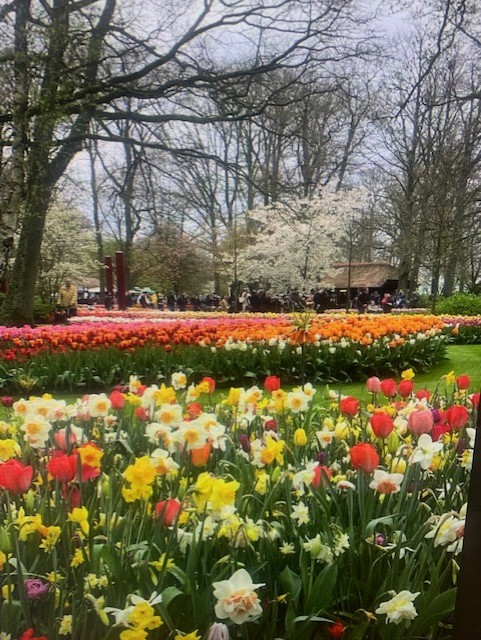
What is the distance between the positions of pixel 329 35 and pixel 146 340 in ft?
6.78

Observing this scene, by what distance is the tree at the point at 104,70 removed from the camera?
190 cm

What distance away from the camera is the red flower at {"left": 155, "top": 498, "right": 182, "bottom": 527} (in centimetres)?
80

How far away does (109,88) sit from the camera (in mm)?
2078

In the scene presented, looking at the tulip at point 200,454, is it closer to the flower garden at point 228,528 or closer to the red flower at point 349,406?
the flower garden at point 228,528

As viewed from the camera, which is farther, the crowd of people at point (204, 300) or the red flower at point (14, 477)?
the crowd of people at point (204, 300)

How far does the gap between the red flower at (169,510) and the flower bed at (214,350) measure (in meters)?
1.97

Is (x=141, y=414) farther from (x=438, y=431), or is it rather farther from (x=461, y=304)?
(x=461, y=304)

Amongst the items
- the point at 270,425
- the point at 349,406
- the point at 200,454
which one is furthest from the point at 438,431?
the point at 200,454

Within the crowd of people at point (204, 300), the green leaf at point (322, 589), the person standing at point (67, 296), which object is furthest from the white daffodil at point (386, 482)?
the person standing at point (67, 296)

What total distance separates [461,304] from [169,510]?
13.2 feet

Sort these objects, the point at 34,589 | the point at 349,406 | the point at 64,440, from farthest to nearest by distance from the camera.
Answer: the point at 349,406
the point at 64,440
the point at 34,589

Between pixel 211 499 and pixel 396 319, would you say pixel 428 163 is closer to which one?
pixel 211 499

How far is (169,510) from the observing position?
2.68 ft

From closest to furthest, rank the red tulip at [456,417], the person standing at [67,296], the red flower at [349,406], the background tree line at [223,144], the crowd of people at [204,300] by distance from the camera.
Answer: the red tulip at [456,417], the red flower at [349,406], the background tree line at [223,144], the crowd of people at [204,300], the person standing at [67,296]
